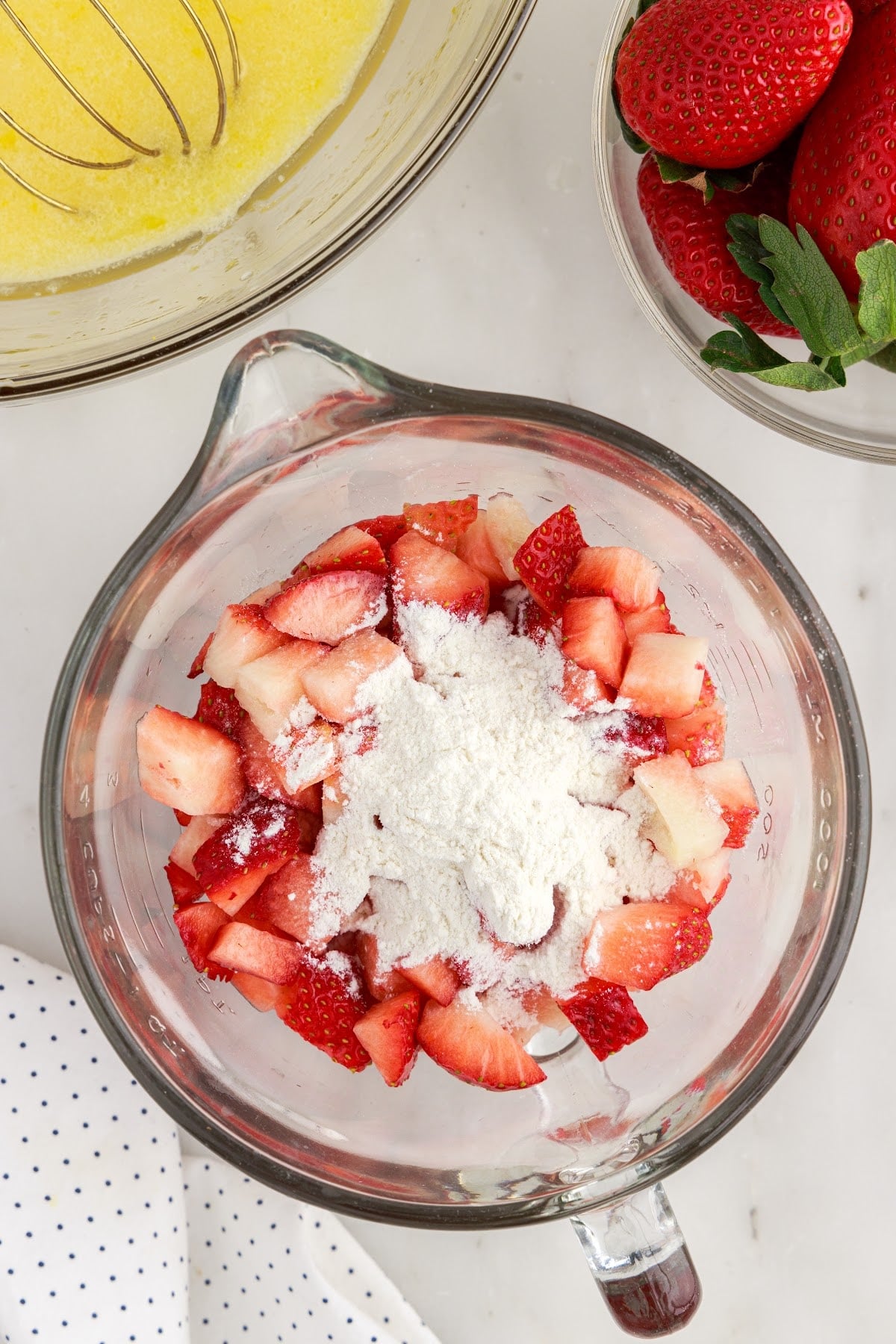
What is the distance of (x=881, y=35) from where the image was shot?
0.83 m

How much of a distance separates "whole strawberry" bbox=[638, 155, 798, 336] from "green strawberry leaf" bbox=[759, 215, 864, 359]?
2.4 inches

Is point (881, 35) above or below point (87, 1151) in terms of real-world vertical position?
above

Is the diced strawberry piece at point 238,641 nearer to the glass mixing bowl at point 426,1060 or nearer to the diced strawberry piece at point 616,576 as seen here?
the glass mixing bowl at point 426,1060

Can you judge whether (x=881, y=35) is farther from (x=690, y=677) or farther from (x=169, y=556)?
(x=169, y=556)

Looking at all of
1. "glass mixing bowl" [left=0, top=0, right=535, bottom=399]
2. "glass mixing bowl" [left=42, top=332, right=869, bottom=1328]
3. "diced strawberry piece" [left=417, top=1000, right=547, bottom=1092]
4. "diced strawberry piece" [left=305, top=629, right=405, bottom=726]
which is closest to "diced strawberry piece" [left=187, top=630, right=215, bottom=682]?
"glass mixing bowl" [left=42, top=332, right=869, bottom=1328]

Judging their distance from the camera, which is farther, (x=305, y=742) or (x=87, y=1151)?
(x=87, y=1151)

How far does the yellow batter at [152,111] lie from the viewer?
3.20 feet

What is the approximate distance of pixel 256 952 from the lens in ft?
2.89

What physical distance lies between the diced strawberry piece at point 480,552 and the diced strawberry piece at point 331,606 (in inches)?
3.0

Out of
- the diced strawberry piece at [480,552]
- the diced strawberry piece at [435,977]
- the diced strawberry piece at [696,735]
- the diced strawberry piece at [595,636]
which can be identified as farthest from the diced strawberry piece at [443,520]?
the diced strawberry piece at [435,977]

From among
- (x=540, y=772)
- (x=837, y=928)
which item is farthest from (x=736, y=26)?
(x=837, y=928)

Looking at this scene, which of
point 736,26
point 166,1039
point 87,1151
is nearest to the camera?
point 736,26

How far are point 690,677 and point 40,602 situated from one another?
611 millimetres

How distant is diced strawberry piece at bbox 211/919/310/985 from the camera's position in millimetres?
876
